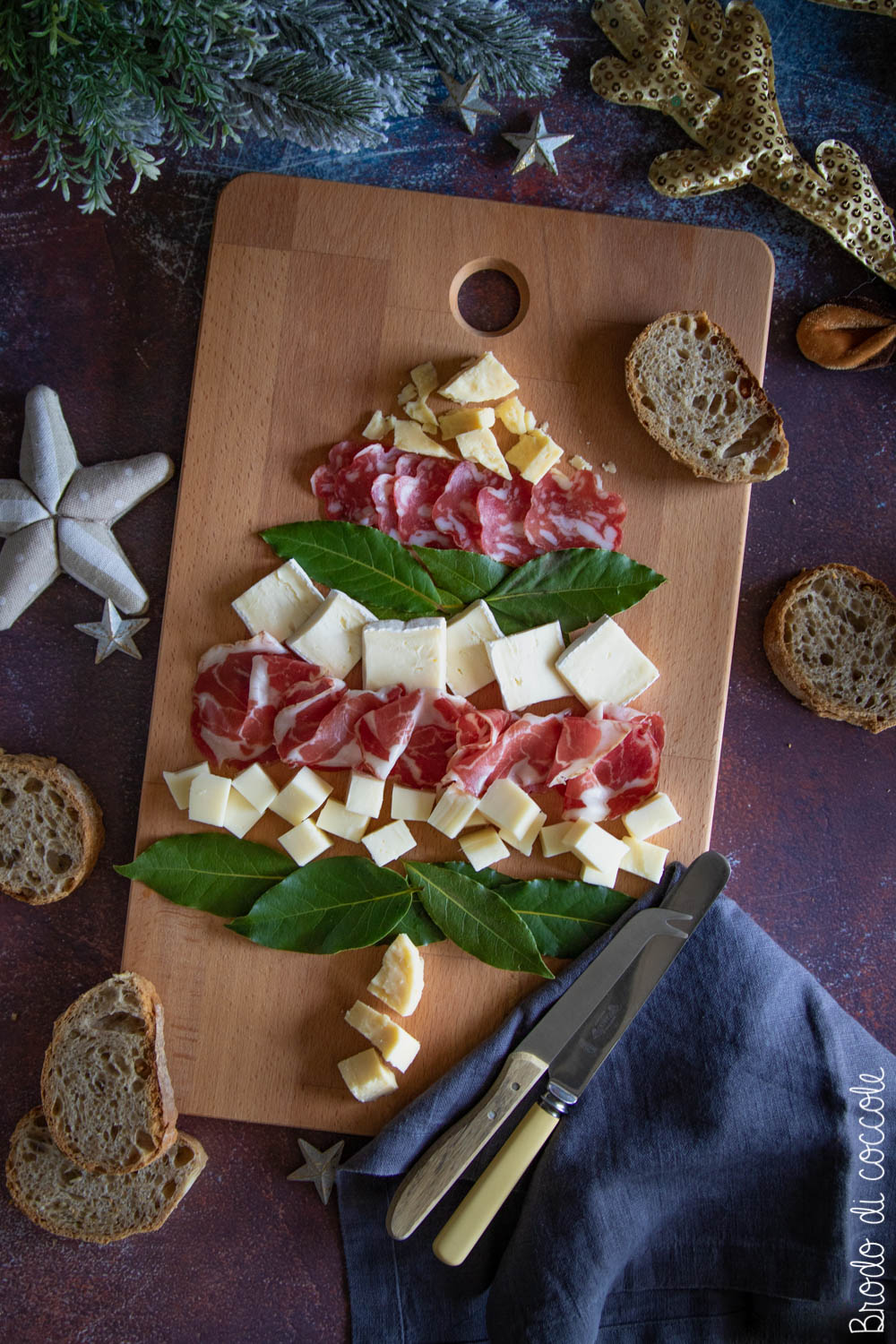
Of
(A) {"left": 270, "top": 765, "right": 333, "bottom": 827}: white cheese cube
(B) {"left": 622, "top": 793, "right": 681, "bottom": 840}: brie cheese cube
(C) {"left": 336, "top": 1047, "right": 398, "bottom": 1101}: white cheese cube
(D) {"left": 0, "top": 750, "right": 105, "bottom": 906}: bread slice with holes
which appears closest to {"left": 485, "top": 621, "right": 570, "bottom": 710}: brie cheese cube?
(B) {"left": 622, "top": 793, "right": 681, "bottom": 840}: brie cheese cube

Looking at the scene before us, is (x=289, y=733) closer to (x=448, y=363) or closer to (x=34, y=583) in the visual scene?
(x=34, y=583)

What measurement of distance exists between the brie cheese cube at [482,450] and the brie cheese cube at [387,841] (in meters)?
0.65

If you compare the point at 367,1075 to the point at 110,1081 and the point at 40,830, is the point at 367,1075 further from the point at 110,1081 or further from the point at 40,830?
the point at 40,830

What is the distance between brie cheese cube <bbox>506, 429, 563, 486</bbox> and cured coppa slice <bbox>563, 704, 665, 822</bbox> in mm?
429

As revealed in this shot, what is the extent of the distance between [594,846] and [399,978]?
0.41 metres

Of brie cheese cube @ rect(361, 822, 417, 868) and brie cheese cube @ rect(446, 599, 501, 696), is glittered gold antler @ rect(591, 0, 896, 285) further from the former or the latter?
brie cheese cube @ rect(361, 822, 417, 868)

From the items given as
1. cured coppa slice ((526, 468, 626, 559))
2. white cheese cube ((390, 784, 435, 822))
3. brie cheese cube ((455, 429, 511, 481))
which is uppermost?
brie cheese cube ((455, 429, 511, 481))

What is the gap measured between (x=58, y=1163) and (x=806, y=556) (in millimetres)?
1808

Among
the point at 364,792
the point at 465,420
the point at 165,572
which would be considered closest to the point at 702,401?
the point at 465,420

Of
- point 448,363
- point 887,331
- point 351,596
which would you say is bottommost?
point 351,596

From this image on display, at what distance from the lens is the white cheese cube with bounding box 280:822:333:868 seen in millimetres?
1665

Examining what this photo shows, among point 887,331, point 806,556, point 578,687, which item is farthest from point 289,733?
point 887,331

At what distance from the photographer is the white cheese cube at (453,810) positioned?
164cm

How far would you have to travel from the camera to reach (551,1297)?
158cm
